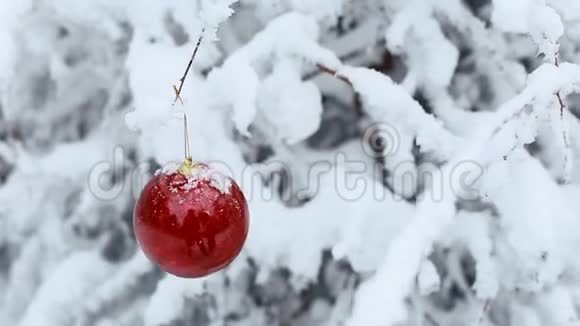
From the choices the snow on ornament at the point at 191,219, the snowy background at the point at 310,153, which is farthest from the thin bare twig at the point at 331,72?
the snow on ornament at the point at 191,219

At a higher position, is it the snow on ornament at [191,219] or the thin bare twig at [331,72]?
the thin bare twig at [331,72]

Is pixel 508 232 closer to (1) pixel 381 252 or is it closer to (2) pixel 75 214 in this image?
(1) pixel 381 252

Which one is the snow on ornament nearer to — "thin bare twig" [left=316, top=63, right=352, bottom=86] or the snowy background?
the snowy background

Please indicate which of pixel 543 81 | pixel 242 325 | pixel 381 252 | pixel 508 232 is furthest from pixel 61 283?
pixel 543 81

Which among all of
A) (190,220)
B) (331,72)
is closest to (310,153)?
(331,72)

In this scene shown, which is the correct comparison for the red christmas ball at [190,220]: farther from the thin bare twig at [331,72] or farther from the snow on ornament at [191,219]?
the thin bare twig at [331,72]

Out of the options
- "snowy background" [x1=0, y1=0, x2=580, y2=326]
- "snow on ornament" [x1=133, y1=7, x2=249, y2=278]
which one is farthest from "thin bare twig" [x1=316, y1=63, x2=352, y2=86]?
"snow on ornament" [x1=133, y1=7, x2=249, y2=278]
